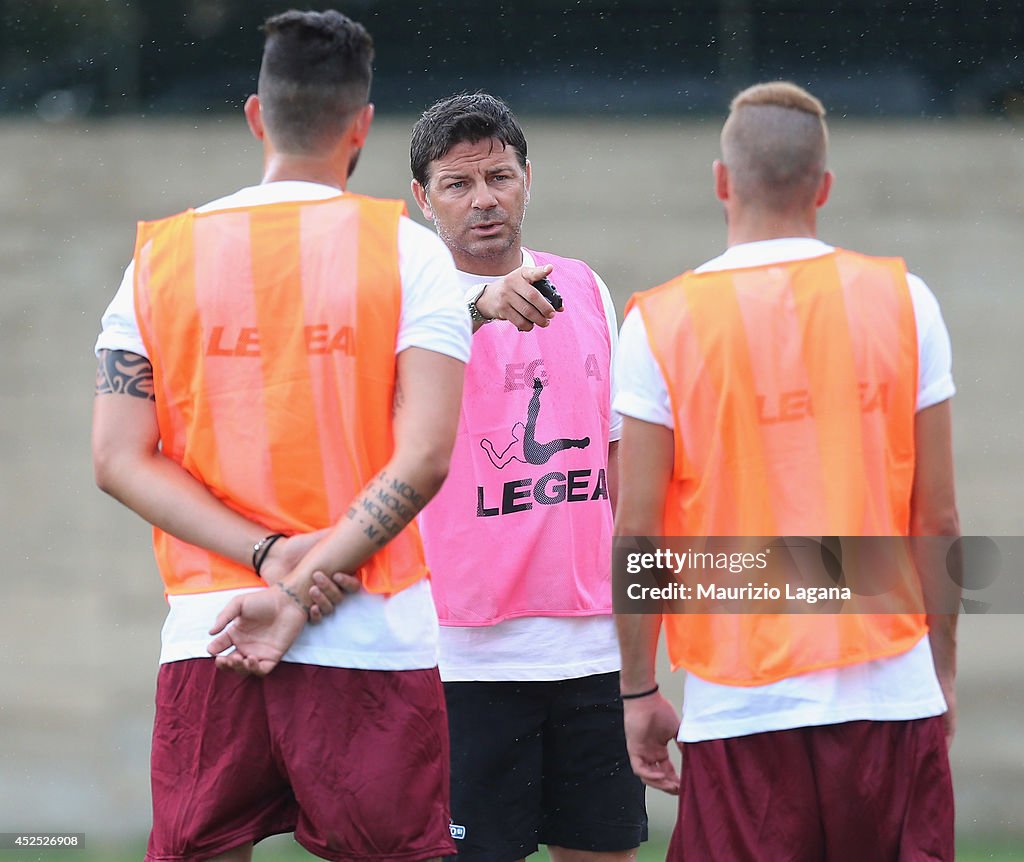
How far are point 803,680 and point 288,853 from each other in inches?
138

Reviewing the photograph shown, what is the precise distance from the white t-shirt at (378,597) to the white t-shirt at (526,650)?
641mm

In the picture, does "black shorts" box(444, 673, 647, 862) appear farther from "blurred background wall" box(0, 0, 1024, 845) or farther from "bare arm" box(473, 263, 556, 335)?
"blurred background wall" box(0, 0, 1024, 845)

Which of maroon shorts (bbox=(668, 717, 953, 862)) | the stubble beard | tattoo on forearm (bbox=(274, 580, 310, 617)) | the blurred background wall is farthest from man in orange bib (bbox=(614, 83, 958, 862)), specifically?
the blurred background wall

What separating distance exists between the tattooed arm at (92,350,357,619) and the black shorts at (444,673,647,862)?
0.85 m

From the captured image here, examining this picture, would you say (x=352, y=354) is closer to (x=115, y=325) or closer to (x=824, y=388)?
(x=115, y=325)

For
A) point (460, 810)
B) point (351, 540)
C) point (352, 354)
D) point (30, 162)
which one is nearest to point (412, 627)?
point (351, 540)

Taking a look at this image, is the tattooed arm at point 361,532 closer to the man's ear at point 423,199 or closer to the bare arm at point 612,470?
the bare arm at point 612,470

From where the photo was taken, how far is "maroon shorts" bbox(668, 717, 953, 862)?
1994 mm

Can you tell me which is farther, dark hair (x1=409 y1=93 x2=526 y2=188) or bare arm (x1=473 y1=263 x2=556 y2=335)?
dark hair (x1=409 y1=93 x2=526 y2=188)

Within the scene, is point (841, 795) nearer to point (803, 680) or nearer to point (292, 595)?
point (803, 680)

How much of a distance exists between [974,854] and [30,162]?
15.0 feet

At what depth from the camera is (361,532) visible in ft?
6.66

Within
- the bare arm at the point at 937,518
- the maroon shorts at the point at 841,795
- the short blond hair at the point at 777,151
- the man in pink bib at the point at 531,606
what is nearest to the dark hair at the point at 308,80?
the short blond hair at the point at 777,151

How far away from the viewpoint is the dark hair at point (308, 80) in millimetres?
2125
